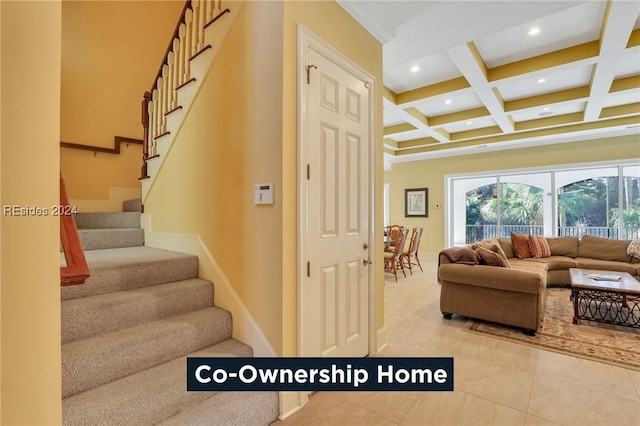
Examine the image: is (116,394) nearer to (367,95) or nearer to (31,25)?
(31,25)

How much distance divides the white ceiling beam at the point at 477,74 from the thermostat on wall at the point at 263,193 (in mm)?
2602

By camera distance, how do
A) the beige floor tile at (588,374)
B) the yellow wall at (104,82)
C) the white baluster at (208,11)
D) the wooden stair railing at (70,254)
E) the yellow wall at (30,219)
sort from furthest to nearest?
the yellow wall at (104,82) → the white baluster at (208,11) → the beige floor tile at (588,374) → the wooden stair railing at (70,254) → the yellow wall at (30,219)

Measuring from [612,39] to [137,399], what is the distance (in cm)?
482

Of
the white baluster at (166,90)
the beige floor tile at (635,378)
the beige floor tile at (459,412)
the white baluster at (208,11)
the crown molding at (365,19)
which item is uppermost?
the white baluster at (208,11)

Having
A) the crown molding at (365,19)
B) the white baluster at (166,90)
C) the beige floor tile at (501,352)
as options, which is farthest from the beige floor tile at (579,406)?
the white baluster at (166,90)

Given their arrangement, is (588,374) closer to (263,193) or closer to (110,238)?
(263,193)

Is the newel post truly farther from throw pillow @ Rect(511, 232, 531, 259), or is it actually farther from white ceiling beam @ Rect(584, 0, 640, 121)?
throw pillow @ Rect(511, 232, 531, 259)

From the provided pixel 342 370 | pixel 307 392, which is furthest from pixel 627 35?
pixel 307 392

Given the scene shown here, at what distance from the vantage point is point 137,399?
4.62ft

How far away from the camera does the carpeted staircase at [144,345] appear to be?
1.41 meters

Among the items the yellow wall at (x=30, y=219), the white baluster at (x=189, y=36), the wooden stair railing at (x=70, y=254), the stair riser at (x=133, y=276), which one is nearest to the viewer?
the yellow wall at (x=30, y=219)

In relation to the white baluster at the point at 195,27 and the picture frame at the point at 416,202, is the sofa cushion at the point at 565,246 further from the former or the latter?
the white baluster at the point at 195,27

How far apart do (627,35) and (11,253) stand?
468 cm

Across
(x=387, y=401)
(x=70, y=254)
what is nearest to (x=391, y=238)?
(x=387, y=401)
